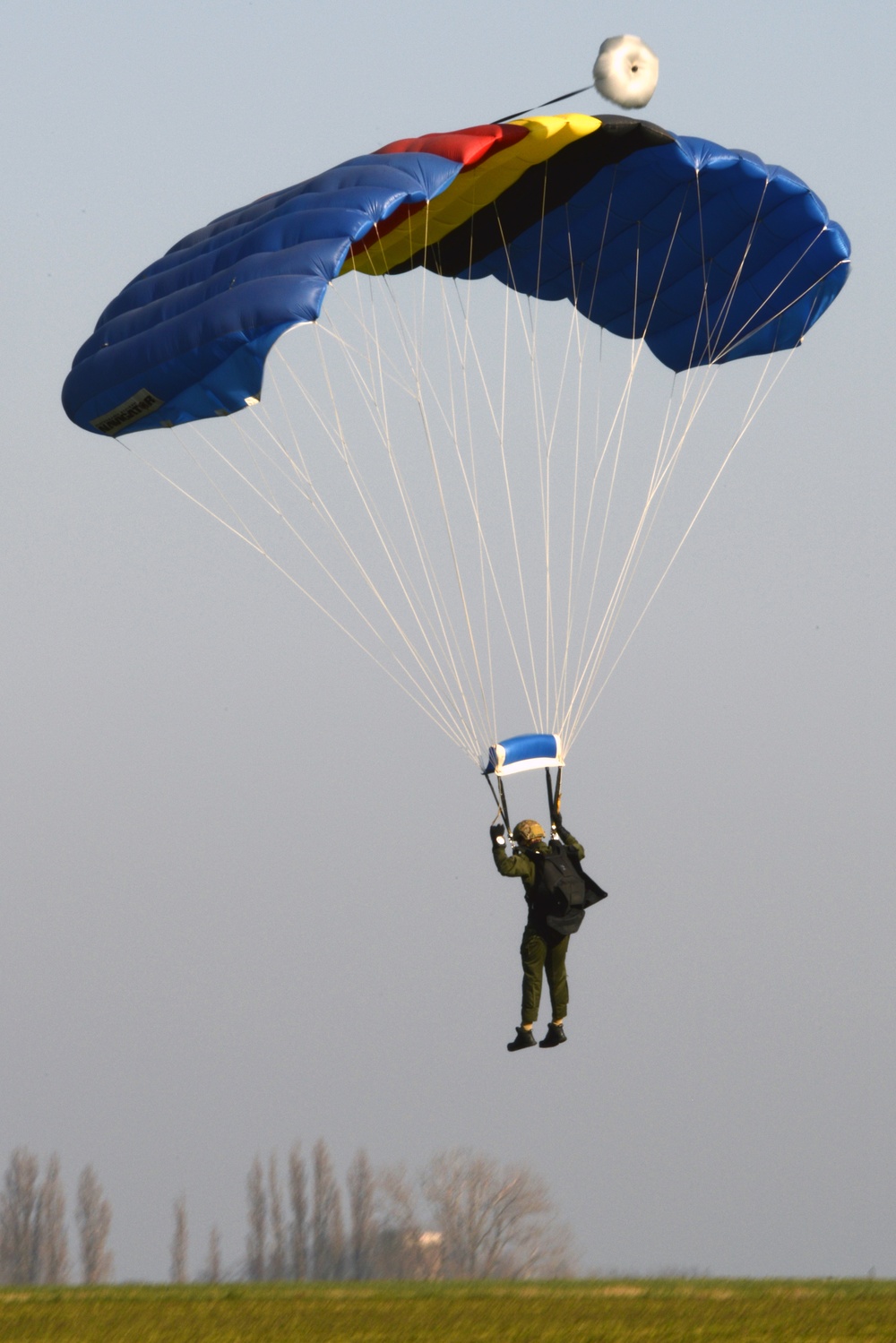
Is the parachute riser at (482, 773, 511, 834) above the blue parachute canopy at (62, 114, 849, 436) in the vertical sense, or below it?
below

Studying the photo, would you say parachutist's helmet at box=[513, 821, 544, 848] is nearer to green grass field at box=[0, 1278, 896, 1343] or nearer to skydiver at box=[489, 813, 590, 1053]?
skydiver at box=[489, 813, 590, 1053]

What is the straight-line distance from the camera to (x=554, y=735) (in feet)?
42.4

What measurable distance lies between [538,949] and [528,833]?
0.80 meters

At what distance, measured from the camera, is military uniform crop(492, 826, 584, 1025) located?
1238cm

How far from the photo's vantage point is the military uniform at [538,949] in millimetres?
12375

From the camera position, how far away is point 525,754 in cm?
1273

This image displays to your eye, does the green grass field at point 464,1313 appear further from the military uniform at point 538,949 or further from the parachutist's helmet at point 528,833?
the parachutist's helmet at point 528,833

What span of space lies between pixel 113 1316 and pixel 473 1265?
25540mm

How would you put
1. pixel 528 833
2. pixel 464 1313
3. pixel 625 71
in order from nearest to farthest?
pixel 464 1313 < pixel 528 833 < pixel 625 71

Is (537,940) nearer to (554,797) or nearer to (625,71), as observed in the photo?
(554,797)

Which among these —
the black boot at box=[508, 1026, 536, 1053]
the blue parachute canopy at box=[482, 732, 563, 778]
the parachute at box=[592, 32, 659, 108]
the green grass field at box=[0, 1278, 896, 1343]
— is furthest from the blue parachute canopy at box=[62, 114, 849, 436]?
the green grass field at box=[0, 1278, 896, 1343]

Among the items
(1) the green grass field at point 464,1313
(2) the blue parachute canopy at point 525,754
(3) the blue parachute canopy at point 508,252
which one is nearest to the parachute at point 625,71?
(3) the blue parachute canopy at point 508,252

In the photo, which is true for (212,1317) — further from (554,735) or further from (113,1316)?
(554,735)

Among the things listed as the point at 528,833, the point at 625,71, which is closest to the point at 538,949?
the point at 528,833
